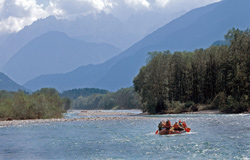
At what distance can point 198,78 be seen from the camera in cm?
10881

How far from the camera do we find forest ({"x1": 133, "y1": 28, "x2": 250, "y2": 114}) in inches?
3656

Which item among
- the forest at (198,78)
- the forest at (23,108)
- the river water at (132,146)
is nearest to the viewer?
the river water at (132,146)

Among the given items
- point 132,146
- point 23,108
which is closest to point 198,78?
point 23,108

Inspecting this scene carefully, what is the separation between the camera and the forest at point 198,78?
92856 mm

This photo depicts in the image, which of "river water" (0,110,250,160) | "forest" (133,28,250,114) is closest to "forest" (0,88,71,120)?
"river water" (0,110,250,160)

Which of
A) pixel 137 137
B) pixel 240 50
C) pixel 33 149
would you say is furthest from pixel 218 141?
pixel 240 50

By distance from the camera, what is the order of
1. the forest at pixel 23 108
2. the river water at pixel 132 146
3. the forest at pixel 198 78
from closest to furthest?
1. the river water at pixel 132 146
2. the forest at pixel 23 108
3. the forest at pixel 198 78

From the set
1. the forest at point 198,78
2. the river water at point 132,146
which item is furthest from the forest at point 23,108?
the forest at point 198,78

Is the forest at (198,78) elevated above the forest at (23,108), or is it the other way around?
the forest at (198,78)

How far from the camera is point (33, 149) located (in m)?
35.5

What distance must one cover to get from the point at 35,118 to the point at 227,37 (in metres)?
54.9

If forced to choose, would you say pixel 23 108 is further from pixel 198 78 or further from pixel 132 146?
pixel 198 78

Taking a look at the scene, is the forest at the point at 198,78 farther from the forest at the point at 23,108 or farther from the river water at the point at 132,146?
the river water at the point at 132,146

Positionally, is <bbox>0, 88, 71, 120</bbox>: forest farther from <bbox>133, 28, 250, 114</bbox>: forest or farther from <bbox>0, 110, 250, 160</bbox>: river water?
<bbox>133, 28, 250, 114</bbox>: forest
